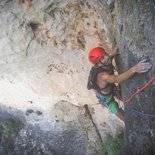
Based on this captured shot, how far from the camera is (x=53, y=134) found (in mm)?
11039

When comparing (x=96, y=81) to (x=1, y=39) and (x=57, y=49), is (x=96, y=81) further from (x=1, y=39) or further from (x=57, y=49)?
(x=1, y=39)

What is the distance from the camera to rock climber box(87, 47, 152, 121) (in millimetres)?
5467

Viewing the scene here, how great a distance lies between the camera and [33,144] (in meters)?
11.6

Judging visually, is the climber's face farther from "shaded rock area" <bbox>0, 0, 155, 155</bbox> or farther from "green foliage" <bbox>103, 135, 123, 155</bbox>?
"green foliage" <bbox>103, 135, 123, 155</bbox>

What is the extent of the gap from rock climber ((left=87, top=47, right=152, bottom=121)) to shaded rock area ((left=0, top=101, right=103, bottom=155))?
133 inches

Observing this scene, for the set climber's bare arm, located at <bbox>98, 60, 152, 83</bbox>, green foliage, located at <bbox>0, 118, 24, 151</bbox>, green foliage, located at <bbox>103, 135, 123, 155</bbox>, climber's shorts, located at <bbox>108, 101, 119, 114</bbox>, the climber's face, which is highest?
the climber's face

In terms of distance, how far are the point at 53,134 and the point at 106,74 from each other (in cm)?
526

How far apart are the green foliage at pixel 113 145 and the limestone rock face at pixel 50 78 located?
0.80ft

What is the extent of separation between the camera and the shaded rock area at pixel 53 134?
1062 cm

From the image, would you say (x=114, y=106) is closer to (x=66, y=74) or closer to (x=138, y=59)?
(x=66, y=74)

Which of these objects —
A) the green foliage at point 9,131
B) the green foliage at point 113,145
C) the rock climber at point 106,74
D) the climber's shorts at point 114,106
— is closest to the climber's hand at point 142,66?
the rock climber at point 106,74

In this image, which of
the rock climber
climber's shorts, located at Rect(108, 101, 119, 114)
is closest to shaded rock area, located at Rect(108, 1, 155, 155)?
the rock climber

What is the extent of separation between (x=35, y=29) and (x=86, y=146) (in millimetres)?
4864

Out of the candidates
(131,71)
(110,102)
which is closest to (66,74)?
(110,102)
